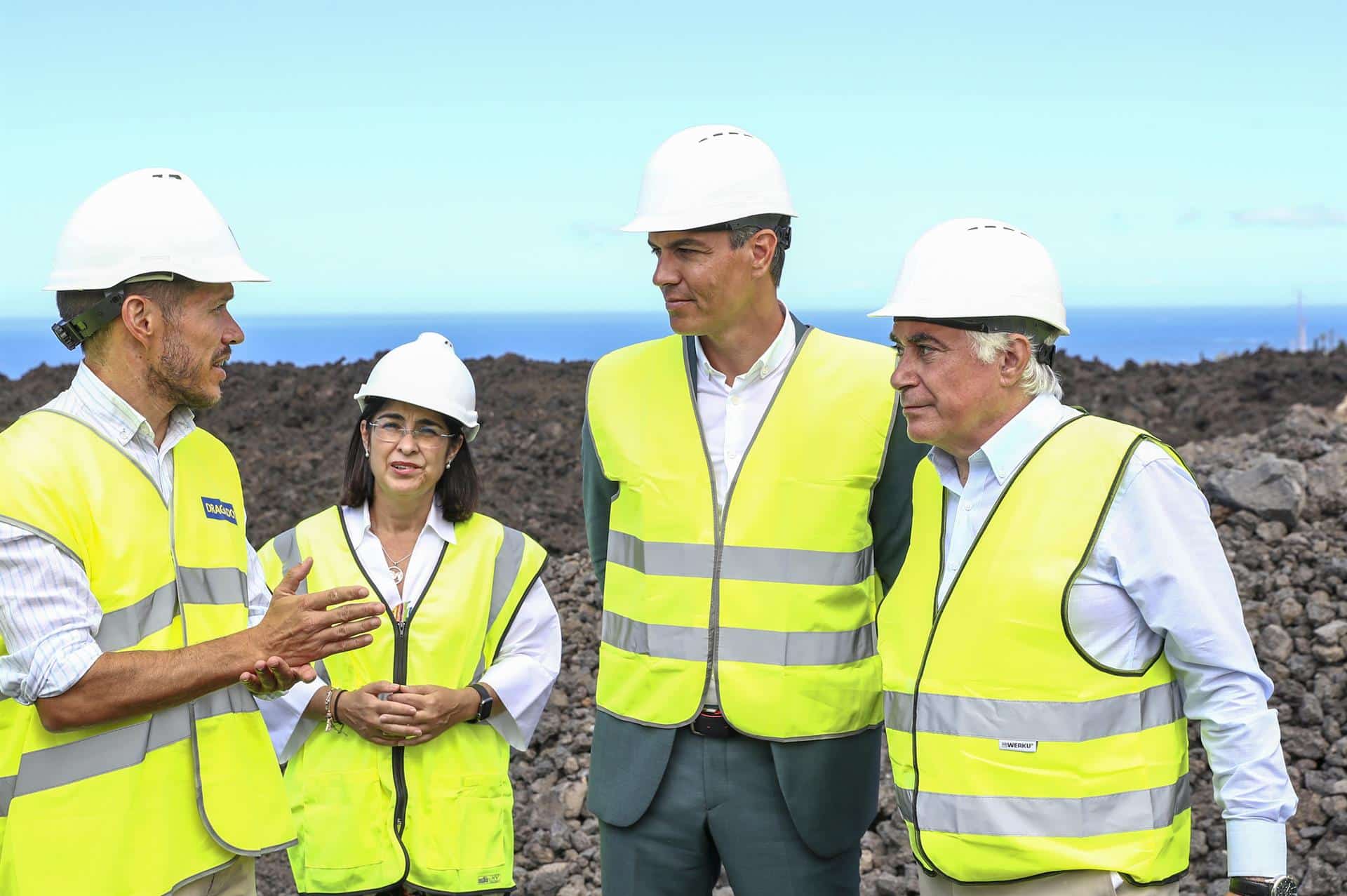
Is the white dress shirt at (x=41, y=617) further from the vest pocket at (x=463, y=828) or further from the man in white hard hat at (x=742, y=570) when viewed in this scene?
the man in white hard hat at (x=742, y=570)

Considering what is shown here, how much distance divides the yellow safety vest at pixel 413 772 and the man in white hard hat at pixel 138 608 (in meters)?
0.44

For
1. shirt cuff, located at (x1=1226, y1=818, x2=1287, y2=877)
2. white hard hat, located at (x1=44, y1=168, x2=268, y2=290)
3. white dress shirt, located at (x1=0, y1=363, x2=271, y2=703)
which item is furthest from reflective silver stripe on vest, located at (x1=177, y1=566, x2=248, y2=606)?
shirt cuff, located at (x1=1226, y1=818, x2=1287, y2=877)

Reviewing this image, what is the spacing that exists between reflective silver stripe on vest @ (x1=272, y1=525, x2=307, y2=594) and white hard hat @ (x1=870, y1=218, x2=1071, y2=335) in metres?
2.03

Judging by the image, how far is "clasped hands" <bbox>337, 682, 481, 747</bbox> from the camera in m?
3.88

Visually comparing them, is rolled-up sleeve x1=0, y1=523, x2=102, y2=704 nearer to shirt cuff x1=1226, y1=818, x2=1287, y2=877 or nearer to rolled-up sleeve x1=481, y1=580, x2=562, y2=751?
rolled-up sleeve x1=481, y1=580, x2=562, y2=751

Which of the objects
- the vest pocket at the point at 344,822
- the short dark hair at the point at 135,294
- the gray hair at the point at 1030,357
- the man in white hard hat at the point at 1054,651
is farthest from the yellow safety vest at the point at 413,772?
the gray hair at the point at 1030,357

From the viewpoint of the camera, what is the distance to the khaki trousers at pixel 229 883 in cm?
331

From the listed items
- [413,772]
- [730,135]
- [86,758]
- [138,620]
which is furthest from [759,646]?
[86,758]

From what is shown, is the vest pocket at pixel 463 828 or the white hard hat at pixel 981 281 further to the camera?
the vest pocket at pixel 463 828

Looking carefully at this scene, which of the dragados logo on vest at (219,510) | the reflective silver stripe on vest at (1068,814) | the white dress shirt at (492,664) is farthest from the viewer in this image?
the white dress shirt at (492,664)

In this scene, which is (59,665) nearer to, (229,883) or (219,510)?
(219,510)

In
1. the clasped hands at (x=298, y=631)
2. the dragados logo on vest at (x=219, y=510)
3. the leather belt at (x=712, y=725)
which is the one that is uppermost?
the dragados logo on vest at (x=219, y=510)

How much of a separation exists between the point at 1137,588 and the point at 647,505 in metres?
1.42

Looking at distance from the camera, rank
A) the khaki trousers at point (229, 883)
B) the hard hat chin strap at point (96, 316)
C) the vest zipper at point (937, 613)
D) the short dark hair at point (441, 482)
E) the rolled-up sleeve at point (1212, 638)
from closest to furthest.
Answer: the rolled-up sleeve at point (1212, 638), the vest zipper at point (937, 613), the hard hat chin strap at point (96, 316), the khaki trousers at point (229, 883), the short dark hair at point (441, 482)
